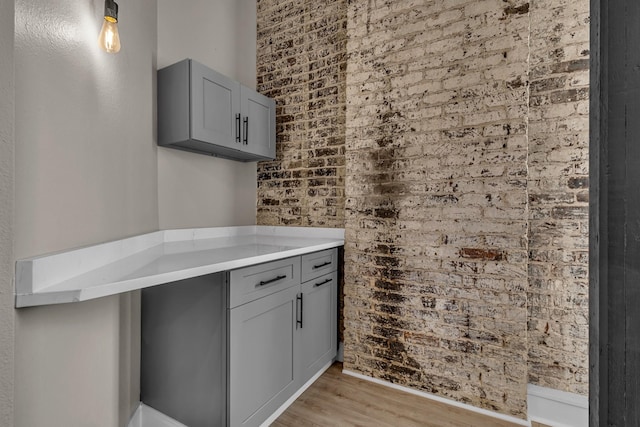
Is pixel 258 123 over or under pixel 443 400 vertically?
over

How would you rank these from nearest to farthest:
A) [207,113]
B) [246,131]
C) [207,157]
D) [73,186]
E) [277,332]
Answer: [73,186] → [277,332] → [207,113] → [246,131] → [207,157]

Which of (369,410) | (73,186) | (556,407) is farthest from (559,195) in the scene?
(73,186)

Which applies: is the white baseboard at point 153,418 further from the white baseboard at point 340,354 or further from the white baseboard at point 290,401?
the white baseboard at point 340,354

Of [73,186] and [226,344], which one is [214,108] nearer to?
[73,186]

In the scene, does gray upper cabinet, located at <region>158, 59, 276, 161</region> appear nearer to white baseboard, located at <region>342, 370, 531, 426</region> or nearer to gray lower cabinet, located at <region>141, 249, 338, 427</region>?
gray lower cabinet, located at <region>141, 249, 338, 427</region>

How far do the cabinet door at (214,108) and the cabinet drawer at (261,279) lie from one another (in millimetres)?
991

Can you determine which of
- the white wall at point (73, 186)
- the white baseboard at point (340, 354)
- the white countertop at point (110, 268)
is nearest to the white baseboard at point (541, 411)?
the white wall at point (73, 186)

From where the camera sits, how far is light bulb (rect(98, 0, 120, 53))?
1223 millimetres

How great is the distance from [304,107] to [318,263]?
1.40 metres

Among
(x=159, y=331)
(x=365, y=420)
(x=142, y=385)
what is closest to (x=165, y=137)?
(x=159, y=331)

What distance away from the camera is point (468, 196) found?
1.86m

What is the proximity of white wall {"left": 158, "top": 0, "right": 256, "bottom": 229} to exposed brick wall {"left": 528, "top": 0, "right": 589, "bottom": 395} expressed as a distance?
225 cm

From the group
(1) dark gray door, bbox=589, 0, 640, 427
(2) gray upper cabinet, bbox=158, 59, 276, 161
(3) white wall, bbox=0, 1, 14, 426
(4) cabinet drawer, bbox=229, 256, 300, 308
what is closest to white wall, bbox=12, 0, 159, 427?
(3) white wall, bbox=0, 1, 14, 426

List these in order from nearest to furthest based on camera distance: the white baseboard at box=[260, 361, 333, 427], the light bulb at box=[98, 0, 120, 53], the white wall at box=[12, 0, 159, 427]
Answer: the white wall at box=[12, 0, 159, 427]
the light bulb at box=[98, 0, 120, 53]
the white baseboard at box=[260, 361, 333, 427]
